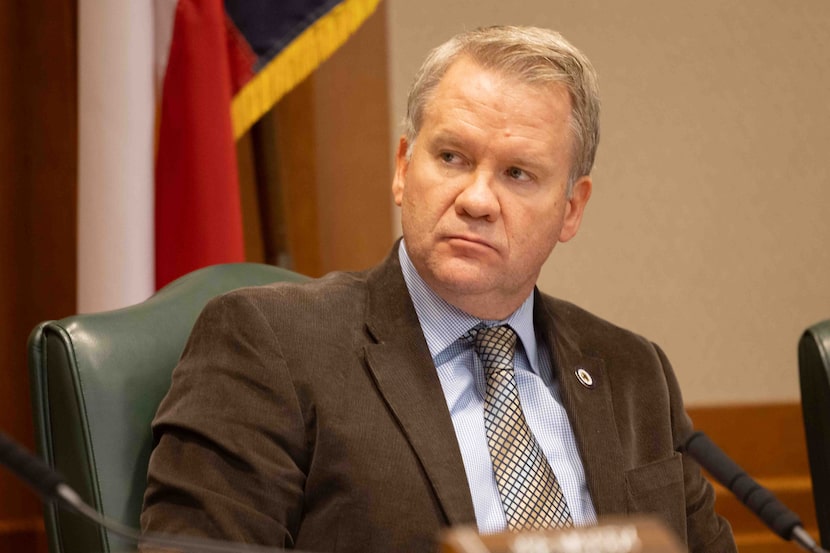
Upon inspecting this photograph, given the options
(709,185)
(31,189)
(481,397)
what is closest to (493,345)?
(481,397)

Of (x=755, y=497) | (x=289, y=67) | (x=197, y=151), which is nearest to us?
(x=755, y=497)

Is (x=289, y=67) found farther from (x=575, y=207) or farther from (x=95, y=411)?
(x=95, y=411)

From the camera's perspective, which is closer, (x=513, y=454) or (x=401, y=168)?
(x=513, y=454)

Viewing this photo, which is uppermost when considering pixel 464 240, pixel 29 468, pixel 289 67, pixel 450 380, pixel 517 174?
pixel 289 67

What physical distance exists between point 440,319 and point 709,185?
1959 mm

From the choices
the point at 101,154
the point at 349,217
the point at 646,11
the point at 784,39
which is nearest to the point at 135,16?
the point at 101,154

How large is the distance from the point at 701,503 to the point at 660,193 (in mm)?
1722

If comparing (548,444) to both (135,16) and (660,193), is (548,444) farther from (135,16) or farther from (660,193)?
(660,193)

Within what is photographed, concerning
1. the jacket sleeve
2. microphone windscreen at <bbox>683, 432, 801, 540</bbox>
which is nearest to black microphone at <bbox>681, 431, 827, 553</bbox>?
microphone windscreen at <bbox>683, 432, 801, 540</bbox>

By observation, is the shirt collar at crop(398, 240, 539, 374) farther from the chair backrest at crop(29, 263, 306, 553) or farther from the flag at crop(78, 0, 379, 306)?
the flag at crop(78, 0, 379, 306)

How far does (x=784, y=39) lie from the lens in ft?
11.9

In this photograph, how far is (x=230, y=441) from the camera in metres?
1.60

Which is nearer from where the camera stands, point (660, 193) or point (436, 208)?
point (436, 208)

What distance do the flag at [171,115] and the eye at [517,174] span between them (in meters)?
0.84
